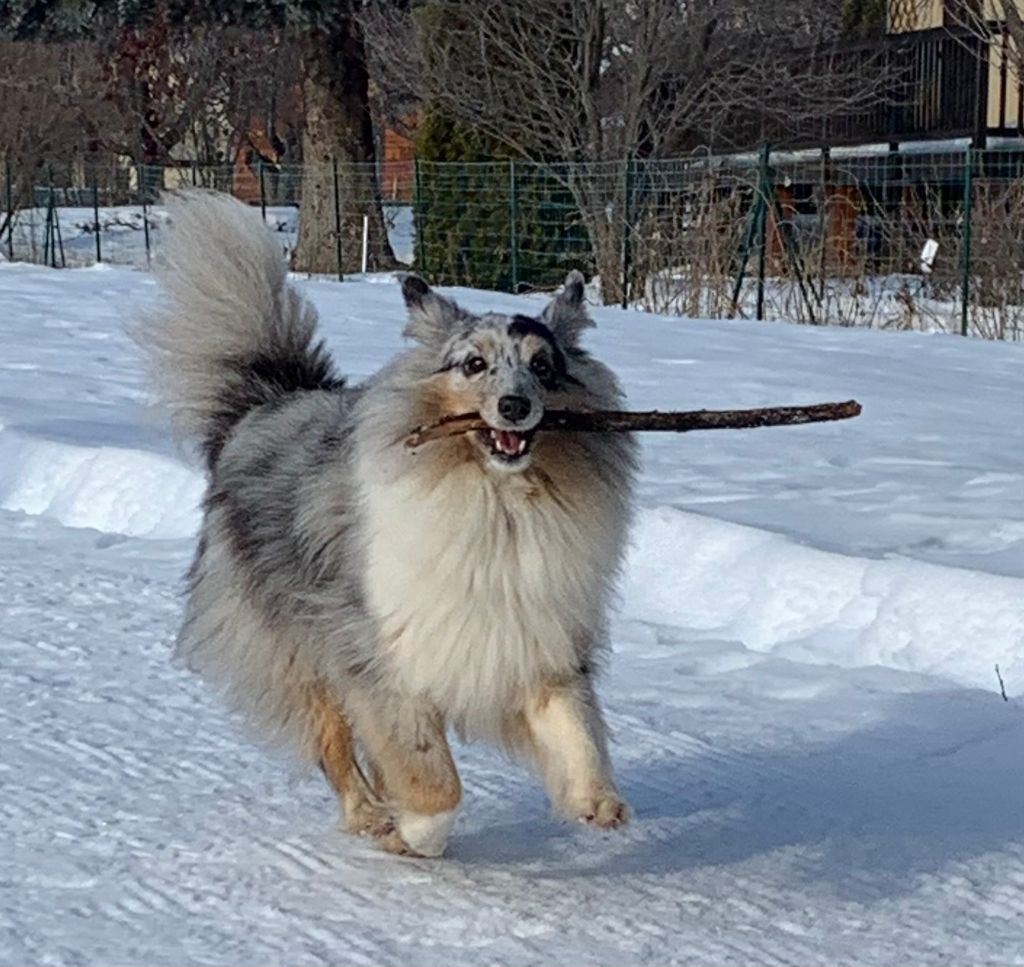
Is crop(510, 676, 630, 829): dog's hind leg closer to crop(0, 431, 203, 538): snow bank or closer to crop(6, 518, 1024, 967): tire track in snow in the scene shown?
crop(6, 518, 1024, 967): tire track in snow

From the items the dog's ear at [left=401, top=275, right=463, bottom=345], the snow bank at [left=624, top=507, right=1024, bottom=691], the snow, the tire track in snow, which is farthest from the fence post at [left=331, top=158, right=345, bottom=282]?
the dog's ear at [left=401, top=275, right=463, bottom=345]

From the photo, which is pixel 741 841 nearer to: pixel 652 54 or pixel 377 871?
pixel 377 871

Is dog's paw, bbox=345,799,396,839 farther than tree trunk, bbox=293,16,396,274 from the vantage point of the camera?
No

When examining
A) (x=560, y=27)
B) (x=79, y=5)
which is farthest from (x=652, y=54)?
(x=79, y=5)

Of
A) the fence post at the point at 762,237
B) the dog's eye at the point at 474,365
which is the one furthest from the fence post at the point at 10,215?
the dog's eye at the point at 474,365

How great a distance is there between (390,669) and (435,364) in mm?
733

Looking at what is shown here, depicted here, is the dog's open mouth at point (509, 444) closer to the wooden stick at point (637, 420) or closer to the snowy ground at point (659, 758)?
the wooden stick at point (637, 420)

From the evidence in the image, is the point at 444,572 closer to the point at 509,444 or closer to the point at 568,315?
the point at 509,444

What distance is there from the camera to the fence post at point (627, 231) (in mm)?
20078

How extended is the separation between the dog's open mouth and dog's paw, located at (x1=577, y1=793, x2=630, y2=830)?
789mm

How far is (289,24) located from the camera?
2514cm

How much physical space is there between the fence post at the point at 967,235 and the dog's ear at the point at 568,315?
12.6m

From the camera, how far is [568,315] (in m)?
4.68

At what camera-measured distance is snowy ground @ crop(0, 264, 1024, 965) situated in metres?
3.98
